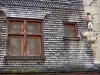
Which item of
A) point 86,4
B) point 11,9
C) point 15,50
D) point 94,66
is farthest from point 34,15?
point 94,66

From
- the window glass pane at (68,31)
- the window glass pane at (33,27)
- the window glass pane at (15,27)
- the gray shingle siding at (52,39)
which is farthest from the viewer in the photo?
the window glass pane at (68,31)

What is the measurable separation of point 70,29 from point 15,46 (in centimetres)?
232

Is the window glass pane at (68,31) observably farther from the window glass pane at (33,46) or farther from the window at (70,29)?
the window glass pane at (33,46)

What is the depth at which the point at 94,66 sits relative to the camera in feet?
33.6

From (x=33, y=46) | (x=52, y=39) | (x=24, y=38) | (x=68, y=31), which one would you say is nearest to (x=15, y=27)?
(x=24, y=38)

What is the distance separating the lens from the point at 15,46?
9945 mm

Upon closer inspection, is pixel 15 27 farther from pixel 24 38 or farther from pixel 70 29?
pixel 70 29

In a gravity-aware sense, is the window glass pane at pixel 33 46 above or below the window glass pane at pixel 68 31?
below

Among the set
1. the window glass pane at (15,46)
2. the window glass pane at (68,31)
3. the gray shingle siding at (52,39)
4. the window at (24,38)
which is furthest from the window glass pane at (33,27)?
the window glass pane at (68,31)

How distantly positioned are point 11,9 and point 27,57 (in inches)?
76.4

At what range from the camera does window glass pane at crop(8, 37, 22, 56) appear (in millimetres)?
9844

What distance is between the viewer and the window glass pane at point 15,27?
10.0 metres

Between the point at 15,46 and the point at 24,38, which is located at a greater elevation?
the point at 24,38

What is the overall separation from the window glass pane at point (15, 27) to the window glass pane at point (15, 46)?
30cm
